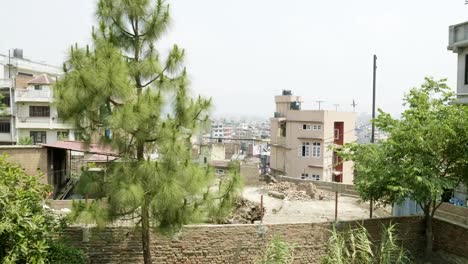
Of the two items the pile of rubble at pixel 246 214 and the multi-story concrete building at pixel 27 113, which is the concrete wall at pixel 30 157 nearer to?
the pile of rubble at pixel 246 214

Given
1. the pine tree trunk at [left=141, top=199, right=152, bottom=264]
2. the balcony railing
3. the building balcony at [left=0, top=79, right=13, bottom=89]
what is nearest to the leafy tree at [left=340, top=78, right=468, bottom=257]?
the pine tree trunk at [left=141, top=199, right=152, bottom=264]

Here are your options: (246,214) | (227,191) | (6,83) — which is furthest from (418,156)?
(6,83)

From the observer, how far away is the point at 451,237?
373 inches

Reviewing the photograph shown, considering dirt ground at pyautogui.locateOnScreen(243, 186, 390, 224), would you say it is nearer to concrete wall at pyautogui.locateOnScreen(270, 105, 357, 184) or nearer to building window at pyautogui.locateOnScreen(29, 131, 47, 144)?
concrete wall at pyautogui.locateOnScreen(270, 105, 357, 184)

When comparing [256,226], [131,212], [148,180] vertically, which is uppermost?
[148,180]

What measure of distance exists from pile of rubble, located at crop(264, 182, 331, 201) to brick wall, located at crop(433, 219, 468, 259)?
7.52 meters

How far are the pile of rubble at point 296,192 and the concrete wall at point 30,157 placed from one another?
8982 mm

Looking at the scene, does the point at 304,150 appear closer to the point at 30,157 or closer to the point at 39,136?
the point at 39,136

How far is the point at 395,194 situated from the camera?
8625 mm

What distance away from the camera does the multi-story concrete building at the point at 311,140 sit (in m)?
28.7

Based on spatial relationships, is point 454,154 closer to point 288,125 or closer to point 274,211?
point 274,211

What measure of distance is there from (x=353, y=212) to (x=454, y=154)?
627 centimetres

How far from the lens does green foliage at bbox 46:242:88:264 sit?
7191 mm

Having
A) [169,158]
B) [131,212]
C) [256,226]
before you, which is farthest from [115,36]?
[256,226]
